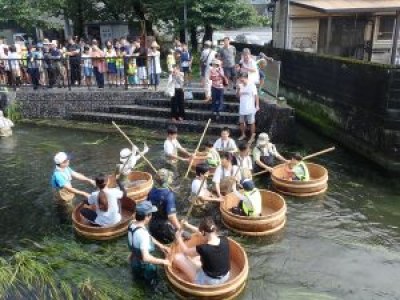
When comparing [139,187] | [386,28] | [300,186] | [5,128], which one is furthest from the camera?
[386,28]

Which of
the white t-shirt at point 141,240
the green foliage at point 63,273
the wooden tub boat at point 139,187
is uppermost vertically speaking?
the white t-shirt at point 141,240

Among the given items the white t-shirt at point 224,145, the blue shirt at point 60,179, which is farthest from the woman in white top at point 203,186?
the blue shirt at point 60,179

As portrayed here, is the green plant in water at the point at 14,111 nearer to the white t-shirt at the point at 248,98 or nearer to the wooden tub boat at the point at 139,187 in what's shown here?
the wooden tub boat at the point at 139,187

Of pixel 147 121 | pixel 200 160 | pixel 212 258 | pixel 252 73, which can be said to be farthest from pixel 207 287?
pixel 147 121

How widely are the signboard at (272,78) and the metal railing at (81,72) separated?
15.5 ft

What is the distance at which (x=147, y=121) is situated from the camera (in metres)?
17.4

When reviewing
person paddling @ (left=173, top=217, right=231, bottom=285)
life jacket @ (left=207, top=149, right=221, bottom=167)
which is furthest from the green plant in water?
person paddling @ (left=173, top=217, right=231, bottom=285)

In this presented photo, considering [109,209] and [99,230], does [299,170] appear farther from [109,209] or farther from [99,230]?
[99,230]

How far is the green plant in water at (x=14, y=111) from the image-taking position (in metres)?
19.0

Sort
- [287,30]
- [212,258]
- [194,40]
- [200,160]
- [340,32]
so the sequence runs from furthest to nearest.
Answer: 1. [194,40]
2. [340,32]
3. [287,30]
4. [200,160]
5. [212,258]

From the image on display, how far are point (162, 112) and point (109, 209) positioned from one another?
9.39 m

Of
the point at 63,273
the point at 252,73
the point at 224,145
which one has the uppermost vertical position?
the point at 252,73

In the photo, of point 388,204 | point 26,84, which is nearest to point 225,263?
point 388,204

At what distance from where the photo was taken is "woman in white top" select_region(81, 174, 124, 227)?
28.0 ft
